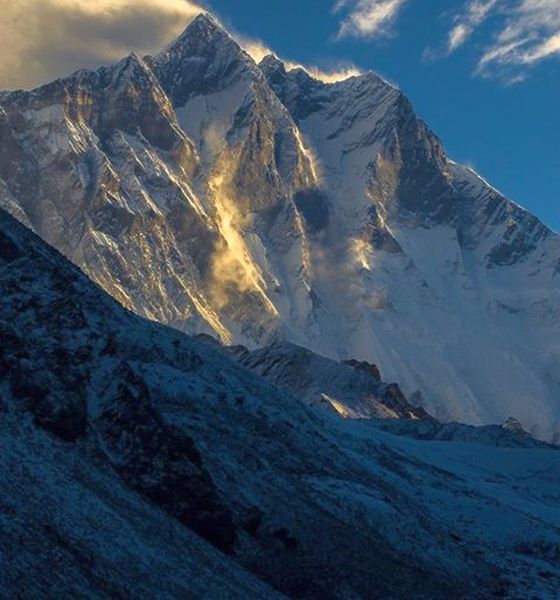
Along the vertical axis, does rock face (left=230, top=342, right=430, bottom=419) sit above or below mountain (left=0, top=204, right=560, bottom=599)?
above

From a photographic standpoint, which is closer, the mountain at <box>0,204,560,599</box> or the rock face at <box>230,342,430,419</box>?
the mountain at <box>0,204,560,599</box>

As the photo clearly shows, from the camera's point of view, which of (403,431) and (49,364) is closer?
(49,364)

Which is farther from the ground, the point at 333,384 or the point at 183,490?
the point at 333,384

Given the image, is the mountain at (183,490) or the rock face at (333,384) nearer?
the mountain at (183,490)

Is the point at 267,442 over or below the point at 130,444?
over

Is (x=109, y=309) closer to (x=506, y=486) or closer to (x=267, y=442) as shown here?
(x=267, y=442)

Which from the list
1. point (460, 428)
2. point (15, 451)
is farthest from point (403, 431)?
point (15, 451)

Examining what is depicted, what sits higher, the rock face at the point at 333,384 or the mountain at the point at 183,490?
the rock face at the point at 333,384

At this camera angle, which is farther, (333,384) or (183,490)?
(333,384)
